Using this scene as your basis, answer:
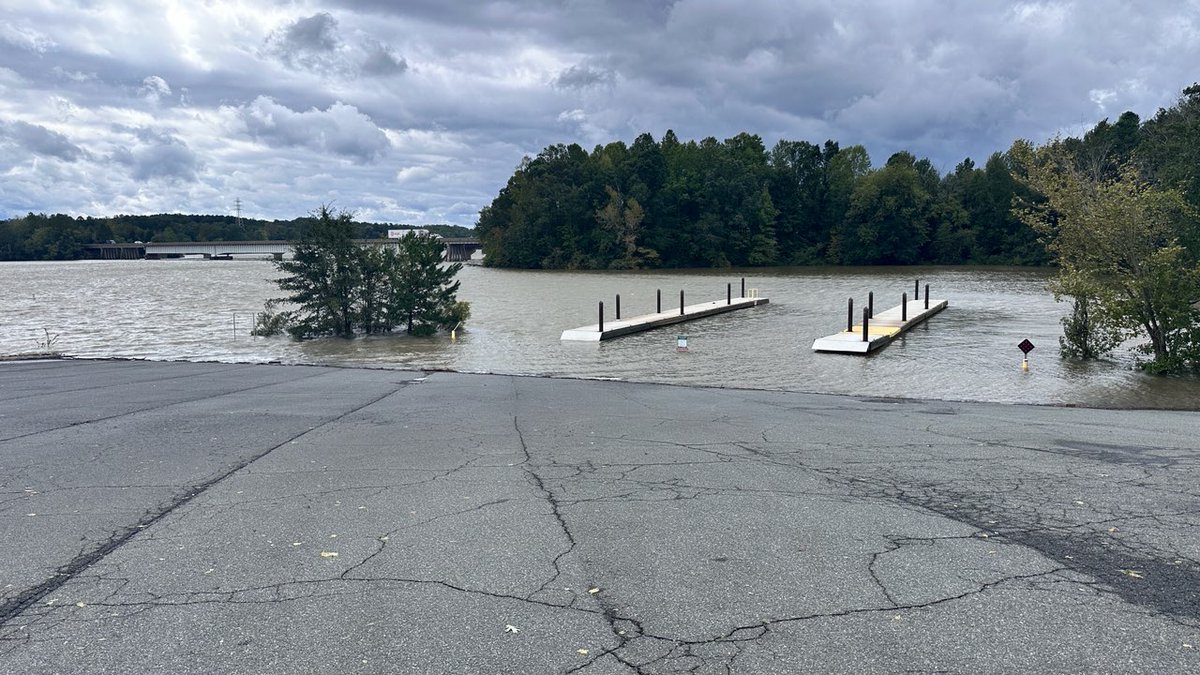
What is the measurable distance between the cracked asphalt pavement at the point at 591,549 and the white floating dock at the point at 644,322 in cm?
1797

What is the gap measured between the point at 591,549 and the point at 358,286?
2756 cm

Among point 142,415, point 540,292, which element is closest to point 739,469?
point 142,415

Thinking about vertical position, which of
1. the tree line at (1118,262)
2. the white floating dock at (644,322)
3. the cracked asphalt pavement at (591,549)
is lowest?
the white floating dock at (644,322)

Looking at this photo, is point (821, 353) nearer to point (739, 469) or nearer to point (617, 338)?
point (617, 338)

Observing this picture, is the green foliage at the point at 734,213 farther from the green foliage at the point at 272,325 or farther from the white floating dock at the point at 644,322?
the green foliage at the point at 272,325

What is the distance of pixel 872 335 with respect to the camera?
2636cm

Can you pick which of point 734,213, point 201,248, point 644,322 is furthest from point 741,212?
point 201,248

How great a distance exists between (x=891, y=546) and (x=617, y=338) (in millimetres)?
23587

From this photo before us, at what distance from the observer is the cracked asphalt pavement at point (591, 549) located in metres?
4.05

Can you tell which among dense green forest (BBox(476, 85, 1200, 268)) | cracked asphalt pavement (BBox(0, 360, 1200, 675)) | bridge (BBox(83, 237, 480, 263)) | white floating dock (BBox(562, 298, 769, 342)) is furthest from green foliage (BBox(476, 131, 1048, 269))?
cracked asphalt pavement (BBox(0, 360, 1200, 675))

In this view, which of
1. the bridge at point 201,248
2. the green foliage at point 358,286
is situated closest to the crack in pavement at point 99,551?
the green foliage at point 358,286

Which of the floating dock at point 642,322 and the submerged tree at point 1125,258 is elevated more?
the submerged tree at point 1125,258

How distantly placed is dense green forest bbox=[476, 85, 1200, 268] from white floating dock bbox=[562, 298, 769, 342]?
2397 inches

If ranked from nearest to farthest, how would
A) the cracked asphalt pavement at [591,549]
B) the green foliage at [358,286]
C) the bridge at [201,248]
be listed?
the cracked asphalt pavement at [591,549], the green foliage at [358,286], the bridge at [201,248]
